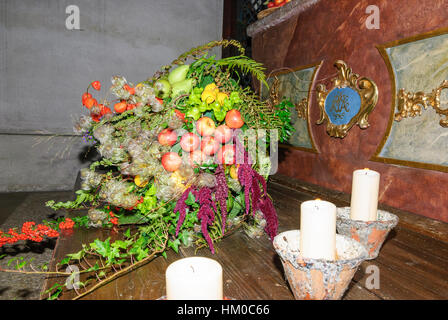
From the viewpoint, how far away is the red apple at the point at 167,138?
71 centimetres

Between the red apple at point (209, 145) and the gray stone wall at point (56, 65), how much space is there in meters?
3.48

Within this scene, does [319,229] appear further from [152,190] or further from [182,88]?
[182,88]

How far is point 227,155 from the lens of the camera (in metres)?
0.68

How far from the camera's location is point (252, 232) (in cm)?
78

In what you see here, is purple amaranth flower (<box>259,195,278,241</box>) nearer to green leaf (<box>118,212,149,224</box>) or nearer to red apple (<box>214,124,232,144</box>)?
red apple (<box>214,124,232,144</box>)

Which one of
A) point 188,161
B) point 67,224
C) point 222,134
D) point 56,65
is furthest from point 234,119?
point 56,65

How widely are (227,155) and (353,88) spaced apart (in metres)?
1.11

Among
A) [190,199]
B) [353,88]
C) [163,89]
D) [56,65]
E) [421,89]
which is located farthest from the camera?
[56,65]

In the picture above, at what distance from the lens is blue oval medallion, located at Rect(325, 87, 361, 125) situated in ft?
4.83

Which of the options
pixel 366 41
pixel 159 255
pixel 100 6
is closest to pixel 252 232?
pixel 159 255

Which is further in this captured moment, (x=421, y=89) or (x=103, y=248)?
(x=421, y=89)

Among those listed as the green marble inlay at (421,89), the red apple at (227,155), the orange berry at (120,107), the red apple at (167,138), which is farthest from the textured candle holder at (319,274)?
the green marble inlay at (421,89)

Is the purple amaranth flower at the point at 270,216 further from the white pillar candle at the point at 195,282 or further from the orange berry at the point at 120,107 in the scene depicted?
the orange berry at the point at 120,107

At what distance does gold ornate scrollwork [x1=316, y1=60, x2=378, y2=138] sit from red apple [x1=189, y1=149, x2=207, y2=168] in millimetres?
1062
